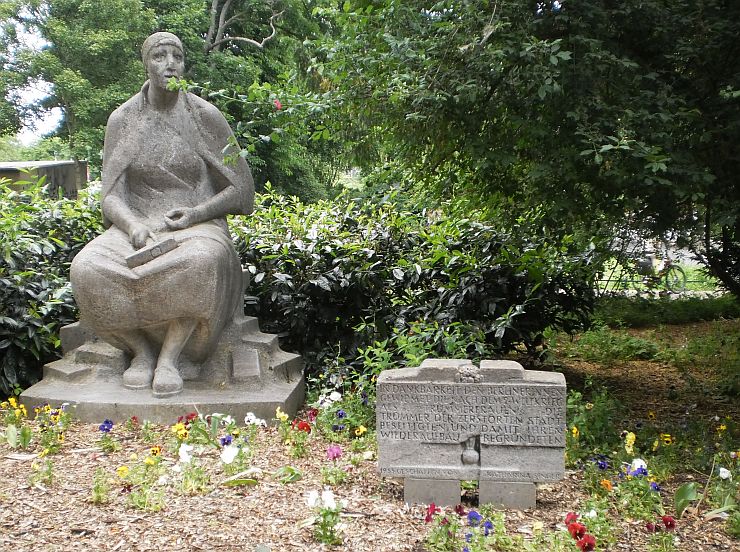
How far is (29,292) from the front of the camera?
19.4 ft

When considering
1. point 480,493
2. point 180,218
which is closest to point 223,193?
point 180,218

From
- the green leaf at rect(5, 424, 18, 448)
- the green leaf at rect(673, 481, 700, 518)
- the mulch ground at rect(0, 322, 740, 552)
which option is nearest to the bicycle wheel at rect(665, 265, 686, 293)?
the mulch ground at rect(0, 322, 740, 552)

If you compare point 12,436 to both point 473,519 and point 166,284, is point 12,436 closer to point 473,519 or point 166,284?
A: point 166,284

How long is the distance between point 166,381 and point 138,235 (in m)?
0.98

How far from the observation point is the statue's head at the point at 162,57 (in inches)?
212

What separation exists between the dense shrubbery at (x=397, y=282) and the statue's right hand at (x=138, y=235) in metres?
1.31

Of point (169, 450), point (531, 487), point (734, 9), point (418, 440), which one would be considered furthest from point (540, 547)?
point (734, 9)

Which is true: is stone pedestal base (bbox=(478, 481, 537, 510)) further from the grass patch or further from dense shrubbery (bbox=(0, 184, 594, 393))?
the grass patch

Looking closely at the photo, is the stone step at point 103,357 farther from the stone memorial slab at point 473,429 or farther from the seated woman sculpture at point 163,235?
the stone memorial slab at point 473,429

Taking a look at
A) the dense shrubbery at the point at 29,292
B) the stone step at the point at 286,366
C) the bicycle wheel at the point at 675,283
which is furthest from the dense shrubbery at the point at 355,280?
the bicycle wheel at the point at 675,283

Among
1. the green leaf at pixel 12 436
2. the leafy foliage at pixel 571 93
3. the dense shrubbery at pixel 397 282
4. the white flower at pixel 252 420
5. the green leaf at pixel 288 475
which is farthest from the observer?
the dense shrubbery at pixel 397 282

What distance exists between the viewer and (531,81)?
448 centimetres

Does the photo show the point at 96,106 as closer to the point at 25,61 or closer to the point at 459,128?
the point at 25,61

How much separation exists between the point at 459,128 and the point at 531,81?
2.21 feet
